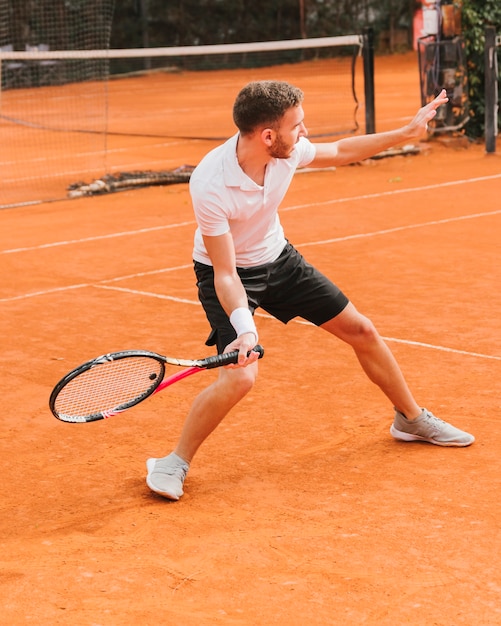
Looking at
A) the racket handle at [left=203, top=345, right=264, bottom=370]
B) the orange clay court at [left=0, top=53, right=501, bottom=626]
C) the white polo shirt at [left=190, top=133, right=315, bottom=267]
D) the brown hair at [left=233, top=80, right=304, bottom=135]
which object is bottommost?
the orange clay court at [left=0, top=53, right=501, bottom=626]

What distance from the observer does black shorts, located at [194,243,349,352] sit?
15.0 feet

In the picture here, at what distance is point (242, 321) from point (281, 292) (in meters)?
0.66

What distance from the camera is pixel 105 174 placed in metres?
15.4

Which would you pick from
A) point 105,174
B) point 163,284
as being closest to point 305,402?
point 163,284

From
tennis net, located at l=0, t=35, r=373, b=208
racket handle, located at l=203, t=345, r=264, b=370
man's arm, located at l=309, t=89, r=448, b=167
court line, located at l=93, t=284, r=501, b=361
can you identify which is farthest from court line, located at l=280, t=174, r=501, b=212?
racket handle, located at l=203, t=345, r=264, b=370

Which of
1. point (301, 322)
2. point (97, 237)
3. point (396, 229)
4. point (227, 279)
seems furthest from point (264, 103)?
point (97, 237)

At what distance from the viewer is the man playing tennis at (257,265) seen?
4.25 m

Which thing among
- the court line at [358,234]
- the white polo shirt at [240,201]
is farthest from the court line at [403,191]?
the white polo shirt at [240,201]

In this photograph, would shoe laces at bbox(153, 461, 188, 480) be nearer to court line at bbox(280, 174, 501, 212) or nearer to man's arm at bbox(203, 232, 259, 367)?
man's arm at bbox(203, 232, 259, 367)

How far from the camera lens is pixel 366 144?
4848 mm

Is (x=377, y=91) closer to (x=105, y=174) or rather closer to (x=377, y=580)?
(x=105, y=174)

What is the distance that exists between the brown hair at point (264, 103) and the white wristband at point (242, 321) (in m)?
0.70

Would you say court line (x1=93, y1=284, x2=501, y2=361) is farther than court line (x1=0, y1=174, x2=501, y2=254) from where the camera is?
No

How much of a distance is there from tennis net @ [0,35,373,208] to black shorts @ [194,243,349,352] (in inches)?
375
